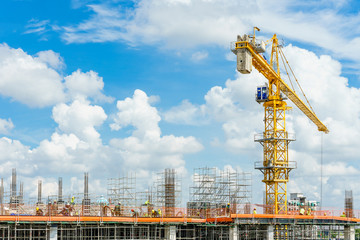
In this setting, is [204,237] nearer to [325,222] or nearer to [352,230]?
[325,222]

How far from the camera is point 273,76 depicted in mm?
76688

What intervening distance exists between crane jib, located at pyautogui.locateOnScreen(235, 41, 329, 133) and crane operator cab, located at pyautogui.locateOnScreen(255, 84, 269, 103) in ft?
5.86

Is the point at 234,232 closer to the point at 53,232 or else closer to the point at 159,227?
the point at 159,227

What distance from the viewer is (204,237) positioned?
194 ft

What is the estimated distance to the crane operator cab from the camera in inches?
3004

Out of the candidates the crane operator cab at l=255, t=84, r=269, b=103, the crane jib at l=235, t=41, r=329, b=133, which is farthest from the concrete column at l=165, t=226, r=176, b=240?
the crane operator cab at l=255, t=84, r=269, b=103

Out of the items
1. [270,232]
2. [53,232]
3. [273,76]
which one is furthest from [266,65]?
[53,232]

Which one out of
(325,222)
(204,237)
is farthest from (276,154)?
(204,237)

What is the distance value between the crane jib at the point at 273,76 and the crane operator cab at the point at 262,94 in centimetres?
179

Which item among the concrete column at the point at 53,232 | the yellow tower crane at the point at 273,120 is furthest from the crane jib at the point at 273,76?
the concrete column at the point at 53,232

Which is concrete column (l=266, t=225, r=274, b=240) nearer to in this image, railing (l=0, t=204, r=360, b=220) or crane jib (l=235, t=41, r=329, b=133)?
railing (l=0, t=204, r=360, b=220)

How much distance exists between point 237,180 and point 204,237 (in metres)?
14.6

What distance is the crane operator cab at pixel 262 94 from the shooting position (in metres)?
76.3

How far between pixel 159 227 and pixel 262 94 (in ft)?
105
